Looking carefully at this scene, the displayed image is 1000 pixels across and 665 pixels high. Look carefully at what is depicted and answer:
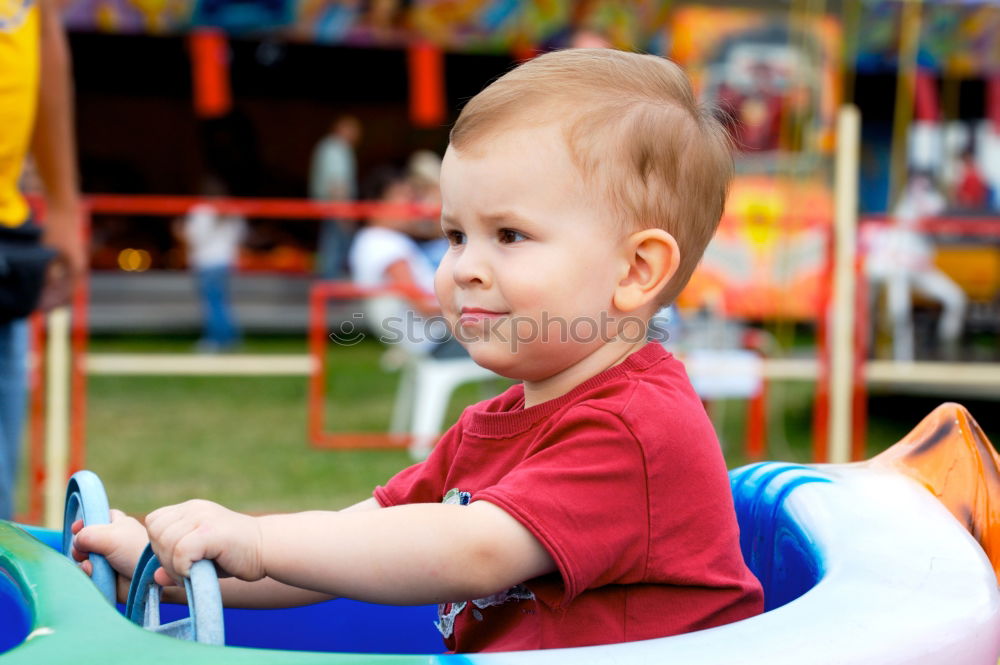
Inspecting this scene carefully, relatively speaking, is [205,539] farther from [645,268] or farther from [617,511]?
[645,268]

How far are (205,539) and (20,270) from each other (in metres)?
1.08

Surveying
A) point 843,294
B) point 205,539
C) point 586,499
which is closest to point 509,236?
point 586,499

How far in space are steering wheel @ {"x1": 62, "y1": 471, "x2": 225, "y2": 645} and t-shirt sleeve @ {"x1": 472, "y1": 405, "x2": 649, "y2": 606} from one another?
0.79 ft

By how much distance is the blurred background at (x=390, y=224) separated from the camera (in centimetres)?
462

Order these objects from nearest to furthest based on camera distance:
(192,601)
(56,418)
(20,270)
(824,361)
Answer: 1. (192,601)
2. (20,270)
3. (56,418)
4. (824,361)

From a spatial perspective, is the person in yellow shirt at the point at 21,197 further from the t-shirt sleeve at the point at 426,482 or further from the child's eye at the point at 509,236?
the child's eye at the point at 509,236

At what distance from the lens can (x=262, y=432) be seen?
17.2 ft

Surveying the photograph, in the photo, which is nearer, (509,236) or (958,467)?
(509,236)

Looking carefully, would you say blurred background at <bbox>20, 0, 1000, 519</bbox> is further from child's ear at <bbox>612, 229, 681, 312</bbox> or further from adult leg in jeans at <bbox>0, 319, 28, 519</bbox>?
adult leg in jeans at <bbox>0, 319, 28, 519</bbox>

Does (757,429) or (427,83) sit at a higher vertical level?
(427,83)

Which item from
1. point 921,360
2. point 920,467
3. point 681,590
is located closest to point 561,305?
point 681,590

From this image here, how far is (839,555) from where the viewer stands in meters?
1.09

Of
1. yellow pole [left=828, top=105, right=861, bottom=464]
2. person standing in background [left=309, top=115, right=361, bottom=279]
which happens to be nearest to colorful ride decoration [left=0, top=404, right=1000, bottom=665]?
yellow pole [left=828, top=105, right=861, bottom=464]

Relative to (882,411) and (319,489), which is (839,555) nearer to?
(319,489)
